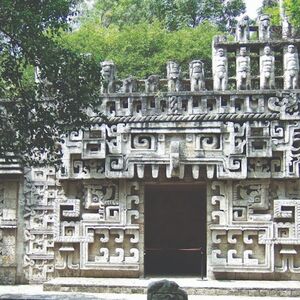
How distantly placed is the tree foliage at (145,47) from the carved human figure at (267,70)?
1184cm

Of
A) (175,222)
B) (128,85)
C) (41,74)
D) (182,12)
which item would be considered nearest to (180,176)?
(128,85)

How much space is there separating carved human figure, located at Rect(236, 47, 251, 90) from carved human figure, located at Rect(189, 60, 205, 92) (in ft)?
2.58

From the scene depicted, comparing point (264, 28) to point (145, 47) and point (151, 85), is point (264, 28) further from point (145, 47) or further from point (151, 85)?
point (145, 47)

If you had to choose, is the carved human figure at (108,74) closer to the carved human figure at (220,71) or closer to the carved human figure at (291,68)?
the carved human figure at (220,71)

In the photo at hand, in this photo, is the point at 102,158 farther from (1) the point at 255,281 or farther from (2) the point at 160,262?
(2) the point at 160,262

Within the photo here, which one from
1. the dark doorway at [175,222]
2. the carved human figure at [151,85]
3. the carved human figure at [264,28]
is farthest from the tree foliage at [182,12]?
the carved human figure at [151,85]

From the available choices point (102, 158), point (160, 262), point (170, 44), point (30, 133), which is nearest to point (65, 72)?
point (30, 133)

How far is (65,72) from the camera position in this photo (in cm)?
957

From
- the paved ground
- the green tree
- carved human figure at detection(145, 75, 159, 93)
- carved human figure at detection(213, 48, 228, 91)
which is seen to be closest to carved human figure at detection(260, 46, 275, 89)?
carved human figure at detection(213, 48, 228, 91)

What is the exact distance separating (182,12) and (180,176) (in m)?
19.3

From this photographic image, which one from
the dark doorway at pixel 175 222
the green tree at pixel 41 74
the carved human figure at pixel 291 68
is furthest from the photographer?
the dark doorway at pixel 175 222

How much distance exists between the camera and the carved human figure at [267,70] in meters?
13.4

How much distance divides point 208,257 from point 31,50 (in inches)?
249

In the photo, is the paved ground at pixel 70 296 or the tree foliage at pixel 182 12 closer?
the paved ground at pixel 70 296
